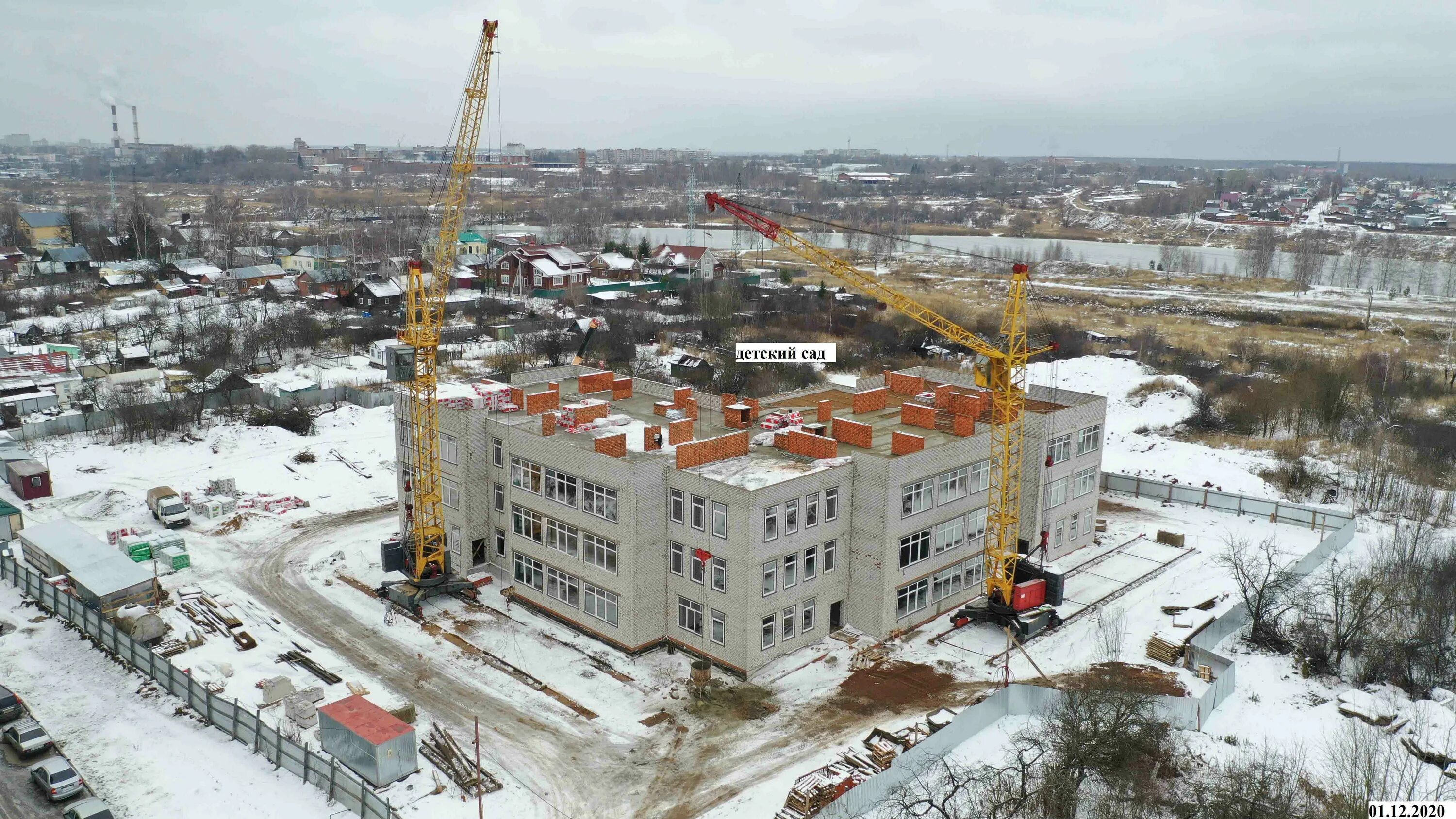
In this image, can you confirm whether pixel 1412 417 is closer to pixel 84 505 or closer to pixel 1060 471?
pixel 1060 471

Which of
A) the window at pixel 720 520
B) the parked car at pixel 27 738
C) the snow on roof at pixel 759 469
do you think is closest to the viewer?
the parked car at pixel 27 738

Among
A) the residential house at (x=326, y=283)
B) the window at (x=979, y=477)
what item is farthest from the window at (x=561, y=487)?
the residential house at (x=326, y=283)

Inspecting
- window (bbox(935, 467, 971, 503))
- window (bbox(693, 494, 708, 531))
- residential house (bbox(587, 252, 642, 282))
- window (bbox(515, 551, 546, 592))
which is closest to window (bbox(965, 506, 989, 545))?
window (bbox(935, 467, 971, 503))

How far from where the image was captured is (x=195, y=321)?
78250mm

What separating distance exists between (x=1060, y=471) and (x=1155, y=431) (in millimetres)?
26182

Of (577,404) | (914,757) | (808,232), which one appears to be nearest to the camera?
(914,757)

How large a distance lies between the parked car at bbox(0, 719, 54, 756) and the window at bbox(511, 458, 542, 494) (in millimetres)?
13998

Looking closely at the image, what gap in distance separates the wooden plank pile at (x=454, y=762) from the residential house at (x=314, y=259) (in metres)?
82.4

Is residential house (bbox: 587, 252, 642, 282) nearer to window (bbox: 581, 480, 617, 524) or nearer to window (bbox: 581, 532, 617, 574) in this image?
window (bbox: 581, 480, 617, 524)

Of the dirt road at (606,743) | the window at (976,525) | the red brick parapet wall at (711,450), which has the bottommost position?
the dirt road at (606,743)

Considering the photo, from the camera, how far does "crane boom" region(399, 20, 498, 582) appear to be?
3319cm

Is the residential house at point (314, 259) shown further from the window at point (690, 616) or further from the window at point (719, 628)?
the window at point (719, 628)

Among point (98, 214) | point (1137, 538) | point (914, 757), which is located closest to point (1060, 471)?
point (1137, 538)

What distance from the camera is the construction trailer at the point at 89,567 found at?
31328 millimetres
